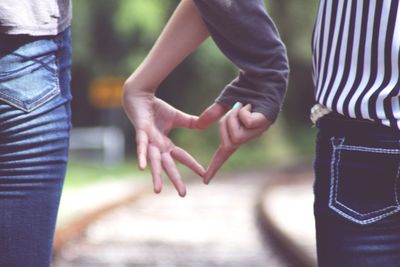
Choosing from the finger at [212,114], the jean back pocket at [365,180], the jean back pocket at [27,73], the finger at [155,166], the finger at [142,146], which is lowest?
the finger at [155,166]

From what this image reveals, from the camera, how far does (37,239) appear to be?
6.72ft

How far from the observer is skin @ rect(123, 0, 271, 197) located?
2.18 metres

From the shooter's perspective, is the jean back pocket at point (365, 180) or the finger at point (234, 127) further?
the finger at point (234, 127)

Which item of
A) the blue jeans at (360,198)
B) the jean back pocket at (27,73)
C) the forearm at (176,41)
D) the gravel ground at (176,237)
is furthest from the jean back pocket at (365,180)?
the gravel ground at (176,237)

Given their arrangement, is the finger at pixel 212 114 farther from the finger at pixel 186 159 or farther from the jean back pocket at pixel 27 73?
the jean back pocket at pixel 27 73

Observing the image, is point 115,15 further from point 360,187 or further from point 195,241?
point 360,187

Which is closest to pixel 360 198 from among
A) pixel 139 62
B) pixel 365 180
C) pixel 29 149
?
pixel 365 180

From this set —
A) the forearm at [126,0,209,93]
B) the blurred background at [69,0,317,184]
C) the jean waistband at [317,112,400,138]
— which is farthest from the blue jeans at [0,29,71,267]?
the blurred background at [69,0,317,184]

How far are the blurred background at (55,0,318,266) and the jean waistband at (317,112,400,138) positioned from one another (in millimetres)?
21867

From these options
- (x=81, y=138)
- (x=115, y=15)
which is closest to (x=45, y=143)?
(x=81, y=138)

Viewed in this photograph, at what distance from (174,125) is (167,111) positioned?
38 mm

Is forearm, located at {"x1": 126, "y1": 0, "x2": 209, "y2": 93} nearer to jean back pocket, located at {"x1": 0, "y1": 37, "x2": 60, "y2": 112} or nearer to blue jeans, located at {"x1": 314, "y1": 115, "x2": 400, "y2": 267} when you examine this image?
jean back pocket, located at {"x1": 0, "y1": 37, "x2": 60, "y2": 112}

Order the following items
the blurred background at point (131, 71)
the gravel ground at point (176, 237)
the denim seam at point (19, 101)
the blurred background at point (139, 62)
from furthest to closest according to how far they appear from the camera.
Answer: the blurred background at point (139, 62)
the blurred background at point (131, 71)
the gravel ground at point (176, 237)
the denim seam at point (19, 101)

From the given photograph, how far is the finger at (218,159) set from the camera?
213cm
